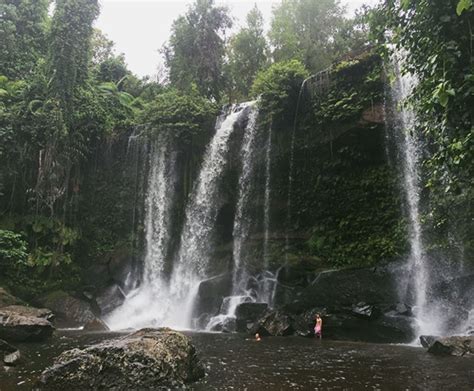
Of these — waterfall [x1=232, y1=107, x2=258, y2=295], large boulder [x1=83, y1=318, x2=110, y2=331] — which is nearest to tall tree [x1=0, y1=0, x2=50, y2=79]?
waterfall [x1=232, y1=107, x2=258, y2=295]

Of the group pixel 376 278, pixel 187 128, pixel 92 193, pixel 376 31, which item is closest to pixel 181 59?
pixel 187 128

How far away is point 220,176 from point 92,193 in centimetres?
744

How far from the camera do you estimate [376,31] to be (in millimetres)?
7715

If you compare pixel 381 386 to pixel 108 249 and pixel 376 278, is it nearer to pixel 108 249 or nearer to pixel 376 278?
pixel 376 278

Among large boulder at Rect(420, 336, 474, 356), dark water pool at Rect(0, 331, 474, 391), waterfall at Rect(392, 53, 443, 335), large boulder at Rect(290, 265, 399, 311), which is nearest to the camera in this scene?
dark water pool at Rect(0, 331, 474, 391)

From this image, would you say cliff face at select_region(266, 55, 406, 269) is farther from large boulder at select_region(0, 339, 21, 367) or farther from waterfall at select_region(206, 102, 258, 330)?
large boulder at select_region(0, 339, 21, 367)

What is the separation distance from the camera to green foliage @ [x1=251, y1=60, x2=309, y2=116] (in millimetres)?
19625

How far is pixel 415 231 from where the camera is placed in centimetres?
1605

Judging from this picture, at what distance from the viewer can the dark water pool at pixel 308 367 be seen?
Result: 7289mm

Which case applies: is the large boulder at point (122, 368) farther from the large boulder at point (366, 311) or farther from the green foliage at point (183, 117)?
the green foliage at point (183, 117)

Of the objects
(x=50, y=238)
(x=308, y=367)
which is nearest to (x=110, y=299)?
(x=50, y=238)

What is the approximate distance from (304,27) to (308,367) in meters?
29.9

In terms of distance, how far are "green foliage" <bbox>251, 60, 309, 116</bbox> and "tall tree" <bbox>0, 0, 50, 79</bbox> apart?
15.3 metres

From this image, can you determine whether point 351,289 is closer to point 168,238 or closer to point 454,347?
point 454,347
